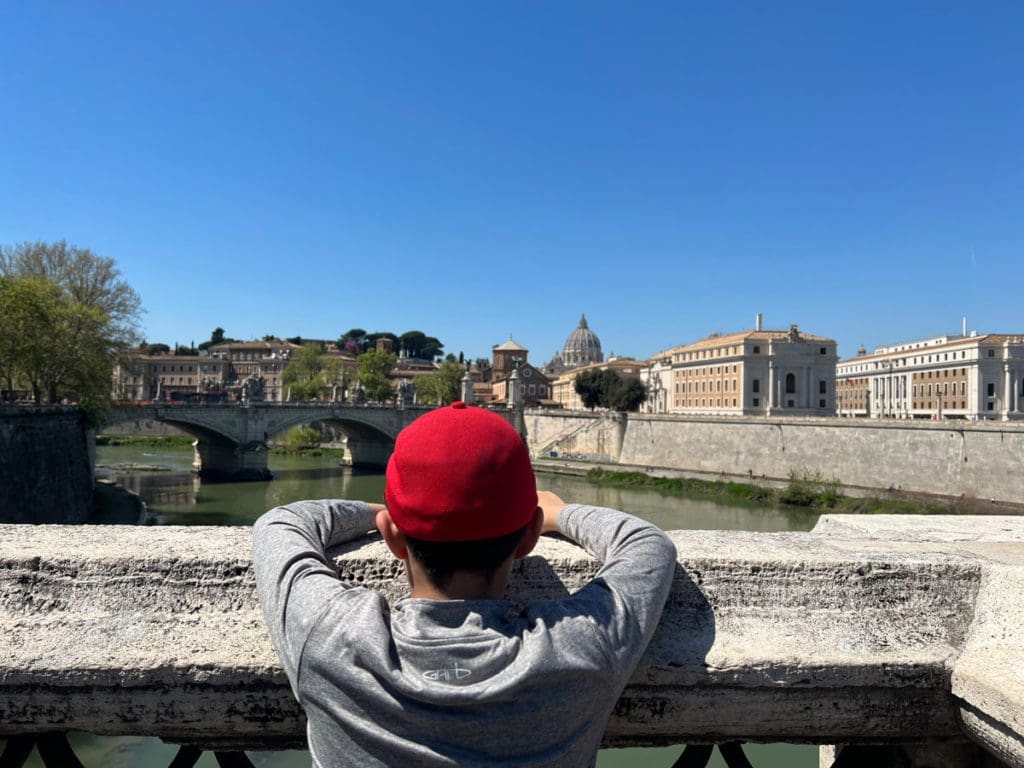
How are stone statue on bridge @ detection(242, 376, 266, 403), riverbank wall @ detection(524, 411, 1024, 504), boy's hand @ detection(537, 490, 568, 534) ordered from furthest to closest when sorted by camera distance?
stone statue on bridge @ detection(242, 376, 266, 403) < riverbank wall @ detection(524, 411, 1024, 504) < boy's hand @ detection(537, 490, 568, 534)

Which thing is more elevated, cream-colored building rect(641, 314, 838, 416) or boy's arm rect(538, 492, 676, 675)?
cream-colored building rect(641, 314, 838, 416)

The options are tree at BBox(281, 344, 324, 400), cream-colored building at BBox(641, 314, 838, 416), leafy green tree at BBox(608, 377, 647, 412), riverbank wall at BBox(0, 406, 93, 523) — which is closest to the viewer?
riverbank wall at BBox(0, 406, 93, 523)

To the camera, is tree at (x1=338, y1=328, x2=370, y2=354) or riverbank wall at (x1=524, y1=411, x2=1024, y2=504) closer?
riverbank wall at (x1=524, y1=411, x2=1024, y2=504)

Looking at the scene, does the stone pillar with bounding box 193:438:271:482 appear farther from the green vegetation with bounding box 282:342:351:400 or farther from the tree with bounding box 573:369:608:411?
the tree with bounding box 573:369:608:411

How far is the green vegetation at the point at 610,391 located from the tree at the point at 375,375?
16116 millimetres

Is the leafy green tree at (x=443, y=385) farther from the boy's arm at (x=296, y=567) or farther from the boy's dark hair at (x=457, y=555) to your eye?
the boy's dark hair at (x=457, y=555)

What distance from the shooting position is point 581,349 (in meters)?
105

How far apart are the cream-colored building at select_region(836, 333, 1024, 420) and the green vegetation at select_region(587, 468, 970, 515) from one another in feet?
52.0

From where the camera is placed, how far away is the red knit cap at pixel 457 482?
42.4 inches

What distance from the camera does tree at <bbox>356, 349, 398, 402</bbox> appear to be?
2351 inches

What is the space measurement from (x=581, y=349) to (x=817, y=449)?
7394cm

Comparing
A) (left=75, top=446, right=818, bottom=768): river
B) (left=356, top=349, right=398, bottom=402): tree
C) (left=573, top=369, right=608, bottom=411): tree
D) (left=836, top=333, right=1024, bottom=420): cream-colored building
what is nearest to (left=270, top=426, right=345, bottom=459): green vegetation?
(left=75, top=446, right=818, bottom=768): river

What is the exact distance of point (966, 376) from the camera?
48750mm

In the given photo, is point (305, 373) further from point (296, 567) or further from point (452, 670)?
point (452, 670)
